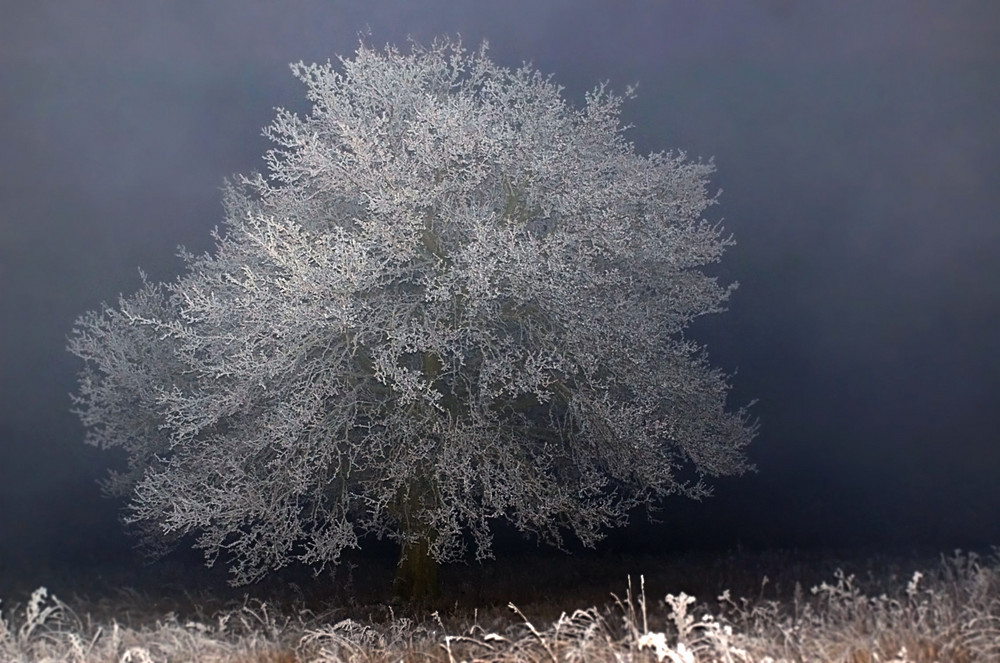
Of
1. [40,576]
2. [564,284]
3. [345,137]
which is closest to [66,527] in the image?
[40,576]

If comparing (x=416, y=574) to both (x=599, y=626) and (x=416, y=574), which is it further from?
(x=599, y=626)

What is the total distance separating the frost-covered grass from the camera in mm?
3645

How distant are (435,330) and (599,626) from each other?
3754 mm

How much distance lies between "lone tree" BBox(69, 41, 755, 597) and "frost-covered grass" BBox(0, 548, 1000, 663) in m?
1.09

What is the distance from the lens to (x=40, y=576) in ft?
36.1

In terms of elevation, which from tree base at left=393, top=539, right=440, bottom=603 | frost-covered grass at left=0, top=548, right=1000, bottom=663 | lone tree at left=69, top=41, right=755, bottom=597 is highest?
lone tree at left=69, top=41, right=755, bottom=597

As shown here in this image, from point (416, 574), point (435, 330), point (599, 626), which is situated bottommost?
point (599, 626)

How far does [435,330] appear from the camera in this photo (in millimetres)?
7750

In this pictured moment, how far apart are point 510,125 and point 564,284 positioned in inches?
75.9

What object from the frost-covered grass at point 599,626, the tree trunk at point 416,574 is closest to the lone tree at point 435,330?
the tree trunk at point 416,574

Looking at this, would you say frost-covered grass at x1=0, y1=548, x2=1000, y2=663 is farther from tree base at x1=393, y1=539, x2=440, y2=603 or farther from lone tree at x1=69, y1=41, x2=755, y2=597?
Result: lone tree at x1=69, y1=41, x2=755, y2=597

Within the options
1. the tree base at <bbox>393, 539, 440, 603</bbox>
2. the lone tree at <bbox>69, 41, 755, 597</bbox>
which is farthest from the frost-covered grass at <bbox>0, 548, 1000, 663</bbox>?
the lone tree at <bbox>69, 41, 755, 597</bbox>

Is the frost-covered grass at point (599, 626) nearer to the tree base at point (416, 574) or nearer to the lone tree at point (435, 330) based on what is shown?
the tree base at point (416, 574)

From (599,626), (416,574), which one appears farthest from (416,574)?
(599,626)
